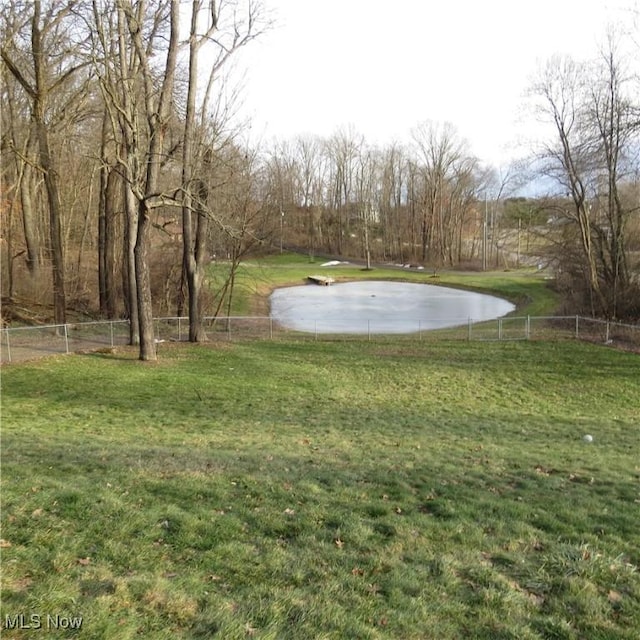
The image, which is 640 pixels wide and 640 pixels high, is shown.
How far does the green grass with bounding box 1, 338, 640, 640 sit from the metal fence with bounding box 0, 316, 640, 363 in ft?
17.6

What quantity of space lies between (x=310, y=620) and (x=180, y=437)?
618 cm

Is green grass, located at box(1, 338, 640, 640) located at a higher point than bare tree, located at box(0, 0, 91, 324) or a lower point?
lower

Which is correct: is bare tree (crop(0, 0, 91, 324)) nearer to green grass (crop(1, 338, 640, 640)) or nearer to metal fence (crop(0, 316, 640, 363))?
metal fence (crop(0, 316, 640, 363))

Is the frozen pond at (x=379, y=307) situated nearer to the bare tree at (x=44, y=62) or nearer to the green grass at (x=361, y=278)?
the green grass at (x=361, y=278)

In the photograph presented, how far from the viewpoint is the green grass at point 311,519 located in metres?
3.41

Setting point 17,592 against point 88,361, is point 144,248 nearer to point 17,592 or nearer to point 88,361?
point 88,361

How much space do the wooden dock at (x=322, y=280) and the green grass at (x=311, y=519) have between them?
157 feet

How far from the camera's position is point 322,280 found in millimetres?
60375

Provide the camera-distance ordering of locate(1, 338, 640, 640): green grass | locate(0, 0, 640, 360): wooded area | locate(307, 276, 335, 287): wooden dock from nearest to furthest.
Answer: locate(1, 338, 640, 640): green grass → locate(0, 0, 640, 360): wooded area → locate(307, 276, 335, 287): wooden dock

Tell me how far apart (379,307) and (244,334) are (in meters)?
18.4

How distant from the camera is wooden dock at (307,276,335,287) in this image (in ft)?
197

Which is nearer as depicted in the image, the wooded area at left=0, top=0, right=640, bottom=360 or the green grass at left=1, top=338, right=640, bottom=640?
the green grass at left=1, top=338, right=640, bottom=640

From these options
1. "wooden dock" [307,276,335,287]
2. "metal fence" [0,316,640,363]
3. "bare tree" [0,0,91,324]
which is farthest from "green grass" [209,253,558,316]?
"bare tree" [0,0,91,324]

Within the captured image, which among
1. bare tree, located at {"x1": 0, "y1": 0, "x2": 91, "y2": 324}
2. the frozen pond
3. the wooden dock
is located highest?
bare tree, located at {"x1": 0, "y1": 0, "x2": 91, "y2": 324}
